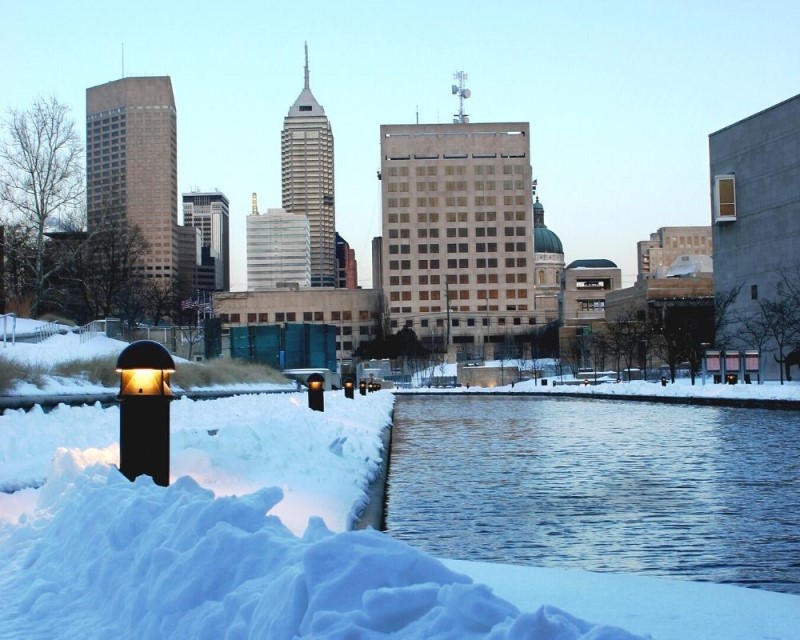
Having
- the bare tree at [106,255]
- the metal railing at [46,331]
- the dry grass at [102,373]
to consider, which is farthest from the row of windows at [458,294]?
the metal railing at [46,331]

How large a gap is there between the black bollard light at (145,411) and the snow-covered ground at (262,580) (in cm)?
28

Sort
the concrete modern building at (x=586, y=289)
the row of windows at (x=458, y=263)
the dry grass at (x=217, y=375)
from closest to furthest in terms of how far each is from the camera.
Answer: the dry grass at (x=217, y=375)
the concrete modern building at (x=586, y=289)
the row of windows at (x=458, y=263)

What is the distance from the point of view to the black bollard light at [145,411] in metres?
7.75

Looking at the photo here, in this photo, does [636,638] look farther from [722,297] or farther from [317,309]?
[317,309]

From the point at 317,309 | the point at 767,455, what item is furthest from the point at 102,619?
the point at 317,309

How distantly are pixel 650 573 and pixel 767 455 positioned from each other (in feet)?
29.4

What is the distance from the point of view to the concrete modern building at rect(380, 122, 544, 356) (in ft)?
551

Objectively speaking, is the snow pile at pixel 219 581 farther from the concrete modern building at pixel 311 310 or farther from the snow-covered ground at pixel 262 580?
the concrete modern building at pixel 311 310

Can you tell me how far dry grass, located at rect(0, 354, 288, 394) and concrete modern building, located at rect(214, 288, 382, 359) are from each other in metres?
125

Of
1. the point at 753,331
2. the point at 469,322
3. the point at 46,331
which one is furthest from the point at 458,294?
the point at 46,331

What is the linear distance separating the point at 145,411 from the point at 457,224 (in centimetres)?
16271

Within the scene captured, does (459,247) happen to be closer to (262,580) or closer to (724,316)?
(724,316)

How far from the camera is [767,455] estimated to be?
47.9ft

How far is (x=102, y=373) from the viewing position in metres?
23.8
